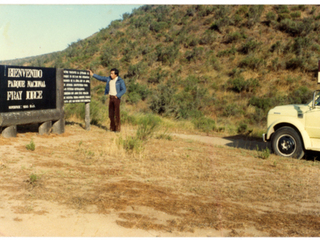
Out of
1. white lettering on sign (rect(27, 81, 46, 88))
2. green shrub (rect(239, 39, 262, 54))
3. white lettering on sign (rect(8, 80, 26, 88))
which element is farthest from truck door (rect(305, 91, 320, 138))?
green shrub (rect(239, 39, 262, 54))

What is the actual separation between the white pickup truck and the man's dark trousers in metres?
4.73

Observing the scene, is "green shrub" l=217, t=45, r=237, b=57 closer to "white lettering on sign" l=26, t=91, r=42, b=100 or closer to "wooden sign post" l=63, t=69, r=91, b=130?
"wooden sign post" l=63, t=69, r=91, b=130

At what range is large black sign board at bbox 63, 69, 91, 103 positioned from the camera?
11094 millimetres

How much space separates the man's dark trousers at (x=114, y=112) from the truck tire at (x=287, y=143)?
4936 millimetres

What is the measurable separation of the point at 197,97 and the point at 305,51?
34.4ft

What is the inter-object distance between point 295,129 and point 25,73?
7.53 m

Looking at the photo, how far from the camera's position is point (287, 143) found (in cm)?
929

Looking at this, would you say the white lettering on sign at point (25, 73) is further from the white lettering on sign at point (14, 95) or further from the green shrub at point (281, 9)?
the green shrub at point (281, 9)

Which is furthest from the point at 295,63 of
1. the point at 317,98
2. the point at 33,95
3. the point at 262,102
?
the point at 33,95

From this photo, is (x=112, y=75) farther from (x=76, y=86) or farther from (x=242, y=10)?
(x=242, y=10)

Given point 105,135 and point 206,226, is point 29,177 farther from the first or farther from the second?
point 105,135

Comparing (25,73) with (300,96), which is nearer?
(25,73)

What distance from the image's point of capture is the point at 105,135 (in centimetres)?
1105

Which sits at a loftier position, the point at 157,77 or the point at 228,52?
the point at 228,52
